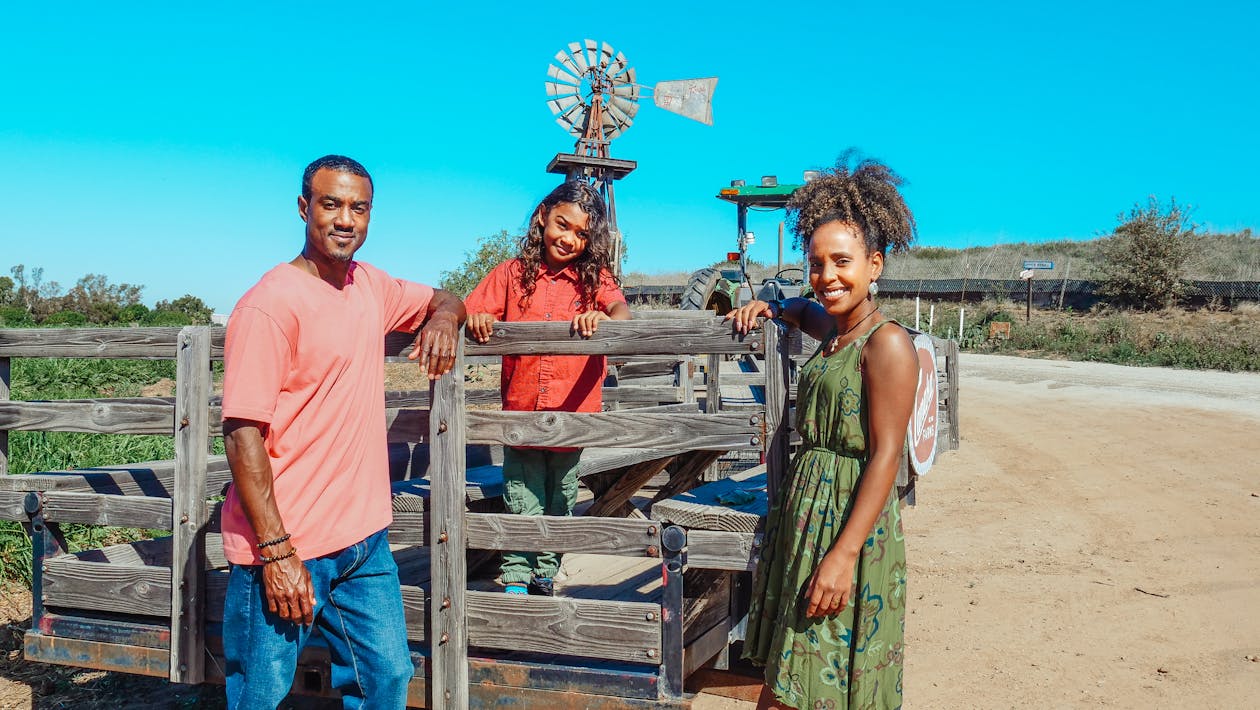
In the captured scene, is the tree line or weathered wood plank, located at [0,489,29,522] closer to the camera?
weathered wood plank, located at [0,489,29,522]

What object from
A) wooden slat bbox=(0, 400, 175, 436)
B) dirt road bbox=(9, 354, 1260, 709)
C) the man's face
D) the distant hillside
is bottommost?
dirt road bbox=(9, 354, 1260, 709)

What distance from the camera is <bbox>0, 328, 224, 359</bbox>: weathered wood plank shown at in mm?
3576

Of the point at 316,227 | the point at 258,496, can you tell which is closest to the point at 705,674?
the point at 258,496

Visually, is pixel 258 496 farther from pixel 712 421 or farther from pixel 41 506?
pixel 41 506

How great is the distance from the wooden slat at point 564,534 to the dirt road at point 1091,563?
1.43 m

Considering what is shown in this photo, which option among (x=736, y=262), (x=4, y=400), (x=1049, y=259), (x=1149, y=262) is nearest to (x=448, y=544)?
(x=4, y=400)

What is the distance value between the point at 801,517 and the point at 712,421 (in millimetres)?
612

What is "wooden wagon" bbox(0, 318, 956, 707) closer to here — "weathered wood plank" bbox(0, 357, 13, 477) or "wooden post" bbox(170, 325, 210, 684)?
"wooden post" bbox(170, 325, 210, 684)

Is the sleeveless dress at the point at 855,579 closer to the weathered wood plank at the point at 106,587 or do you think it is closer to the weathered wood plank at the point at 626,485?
the weathered wood plank at the point at 626,485

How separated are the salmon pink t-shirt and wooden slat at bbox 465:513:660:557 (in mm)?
522

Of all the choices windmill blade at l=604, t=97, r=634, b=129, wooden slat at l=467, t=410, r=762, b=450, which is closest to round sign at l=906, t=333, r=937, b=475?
wooden slat at l=467, t=410, r=762, b=450

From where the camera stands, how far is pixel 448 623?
10.0 ft

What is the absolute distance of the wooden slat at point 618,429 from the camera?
300cm

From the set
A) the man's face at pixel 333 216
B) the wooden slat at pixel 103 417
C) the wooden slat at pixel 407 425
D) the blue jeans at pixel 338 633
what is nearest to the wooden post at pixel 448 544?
the wooden slat at pixel 407 425
